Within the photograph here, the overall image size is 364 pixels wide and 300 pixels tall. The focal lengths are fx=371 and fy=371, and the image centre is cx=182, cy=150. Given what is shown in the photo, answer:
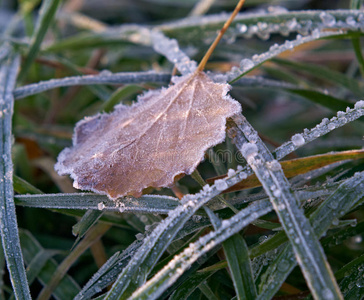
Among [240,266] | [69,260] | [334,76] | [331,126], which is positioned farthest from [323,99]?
[69,260]

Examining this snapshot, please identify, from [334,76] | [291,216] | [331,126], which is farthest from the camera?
[334,76]

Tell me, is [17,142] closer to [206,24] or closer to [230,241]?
[206,24]

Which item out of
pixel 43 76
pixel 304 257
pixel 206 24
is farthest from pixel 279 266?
pixel 43 76

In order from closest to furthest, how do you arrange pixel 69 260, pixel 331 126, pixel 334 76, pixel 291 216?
1. pixel 291 216
2. pixel 331 126
3. pixel 69 260
4. pixel 334 76

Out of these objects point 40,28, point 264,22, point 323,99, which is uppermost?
point 40,28

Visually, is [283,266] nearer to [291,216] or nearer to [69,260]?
[291,216]

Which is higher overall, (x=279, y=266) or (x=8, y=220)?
(x=8, y=220)

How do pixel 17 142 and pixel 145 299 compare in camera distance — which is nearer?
pixel 145 299
